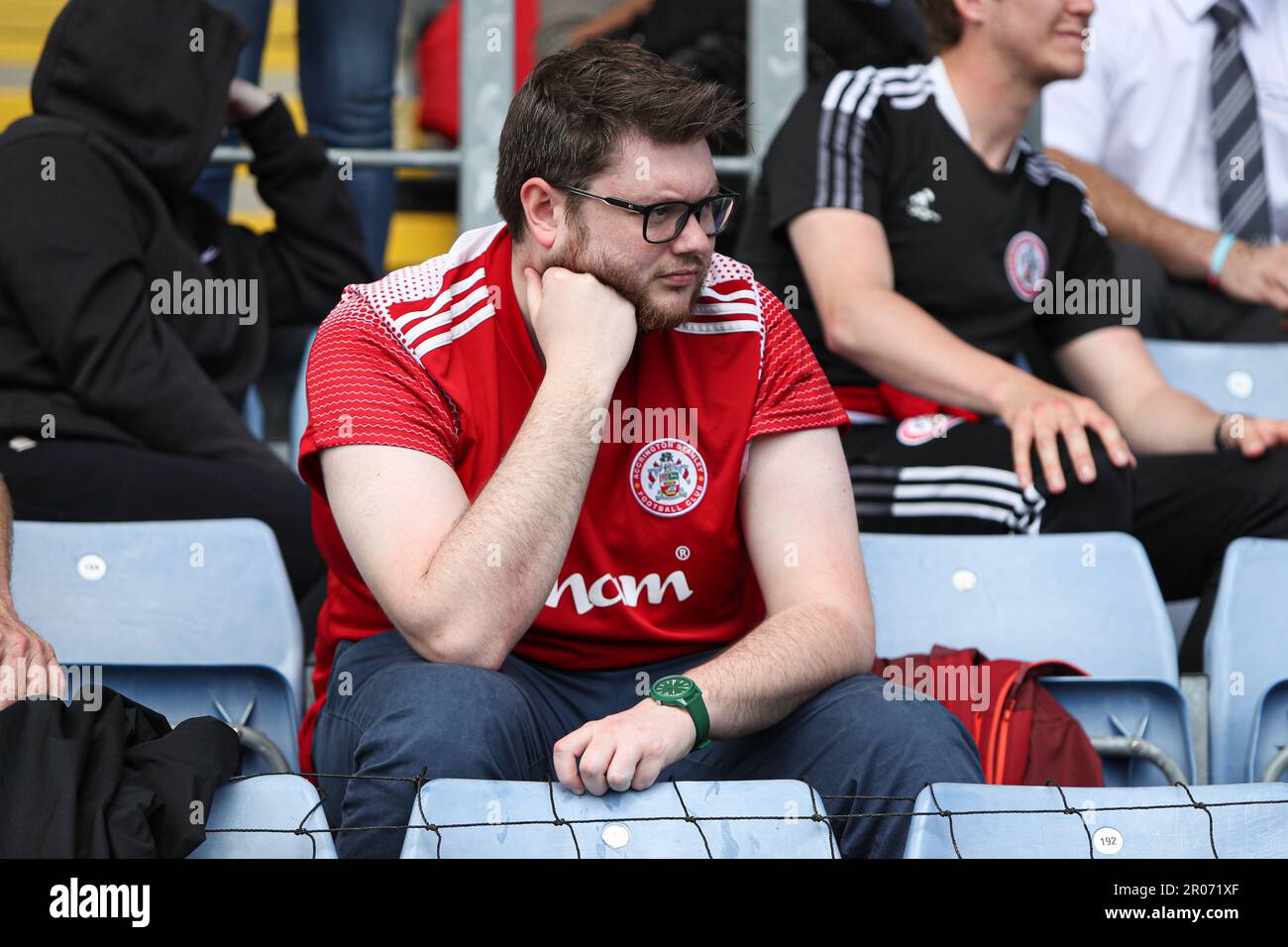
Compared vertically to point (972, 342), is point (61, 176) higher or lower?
higher

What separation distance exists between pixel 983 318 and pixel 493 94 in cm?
116

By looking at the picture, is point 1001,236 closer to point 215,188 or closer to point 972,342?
point 972,342

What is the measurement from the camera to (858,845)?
166 centimetres

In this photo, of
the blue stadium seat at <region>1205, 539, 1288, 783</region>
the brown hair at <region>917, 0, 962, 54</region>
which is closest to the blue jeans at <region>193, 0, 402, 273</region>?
the brown hair at <region>917, 0, 962, 54</region>

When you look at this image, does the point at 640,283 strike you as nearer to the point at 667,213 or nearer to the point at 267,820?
the point at 667,213

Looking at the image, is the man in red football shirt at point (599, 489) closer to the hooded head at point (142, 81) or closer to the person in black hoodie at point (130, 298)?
the person in black hoodie at point (130, 298)

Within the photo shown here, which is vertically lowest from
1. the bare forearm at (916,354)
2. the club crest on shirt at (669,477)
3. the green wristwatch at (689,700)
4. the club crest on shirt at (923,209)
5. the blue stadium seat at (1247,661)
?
the blue stadium seat at (1247,661)

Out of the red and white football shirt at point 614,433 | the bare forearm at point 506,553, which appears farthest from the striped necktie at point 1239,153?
the bare forearm at point 506,553

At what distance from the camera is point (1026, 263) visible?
2908 mm

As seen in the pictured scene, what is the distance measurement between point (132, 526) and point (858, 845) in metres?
1.08

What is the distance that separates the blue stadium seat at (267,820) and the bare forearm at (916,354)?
1368mm

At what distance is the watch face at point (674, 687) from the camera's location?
1.64 metres

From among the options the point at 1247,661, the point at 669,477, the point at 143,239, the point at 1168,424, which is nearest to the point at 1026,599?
the point at 1247,661

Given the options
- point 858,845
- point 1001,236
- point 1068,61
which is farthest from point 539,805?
point 1068,61
